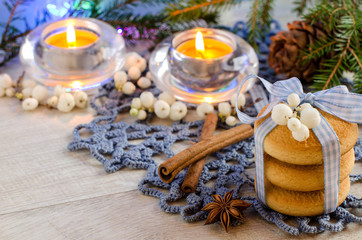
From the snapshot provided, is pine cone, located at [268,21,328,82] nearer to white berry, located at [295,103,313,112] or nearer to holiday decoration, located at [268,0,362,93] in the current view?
holiday decoration, located at [268,0,362,93]

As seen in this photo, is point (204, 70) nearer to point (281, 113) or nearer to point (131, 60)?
point (131, 60)

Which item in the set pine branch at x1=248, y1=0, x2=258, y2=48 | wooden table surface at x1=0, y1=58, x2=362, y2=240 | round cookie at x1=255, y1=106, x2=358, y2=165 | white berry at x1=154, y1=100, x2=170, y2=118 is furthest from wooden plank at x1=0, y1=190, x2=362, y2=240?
pine branch at x1=248, y1=0, x2=258, y2=48

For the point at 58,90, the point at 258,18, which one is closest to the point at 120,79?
the point at 58,90

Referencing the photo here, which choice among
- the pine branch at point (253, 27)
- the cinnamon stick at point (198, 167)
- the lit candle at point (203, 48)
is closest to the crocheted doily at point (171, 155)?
the cinnamon stick at point (198, 167)

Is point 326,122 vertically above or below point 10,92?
above

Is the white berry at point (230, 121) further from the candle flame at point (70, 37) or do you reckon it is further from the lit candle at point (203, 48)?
the candle flame at point (70, 37)

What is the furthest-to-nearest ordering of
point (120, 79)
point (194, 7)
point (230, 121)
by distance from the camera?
point (194, 7) → point (120, 79) → point (230, 121)
